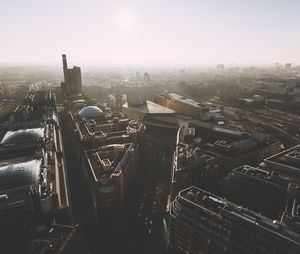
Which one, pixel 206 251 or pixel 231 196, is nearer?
pixel 206 251

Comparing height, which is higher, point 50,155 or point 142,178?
point 50,155

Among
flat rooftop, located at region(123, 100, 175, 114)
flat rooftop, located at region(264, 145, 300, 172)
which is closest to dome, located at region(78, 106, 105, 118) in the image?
flat rooftop, located at region(123, 100, 175, 114)

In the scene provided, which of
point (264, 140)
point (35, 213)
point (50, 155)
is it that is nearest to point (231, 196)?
point (264, 140)

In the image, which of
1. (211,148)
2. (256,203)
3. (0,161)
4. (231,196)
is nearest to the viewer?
(256,203)

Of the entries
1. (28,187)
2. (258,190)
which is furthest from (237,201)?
(28,187)

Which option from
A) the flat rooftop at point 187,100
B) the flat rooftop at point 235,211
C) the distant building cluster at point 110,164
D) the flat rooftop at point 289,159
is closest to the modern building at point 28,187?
the distant building cluster at point 110,164

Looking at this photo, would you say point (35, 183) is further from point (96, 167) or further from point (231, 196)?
point (231, 196)

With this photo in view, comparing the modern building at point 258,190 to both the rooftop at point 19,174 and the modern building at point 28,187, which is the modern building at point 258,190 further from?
the rooftop at point 19,174
